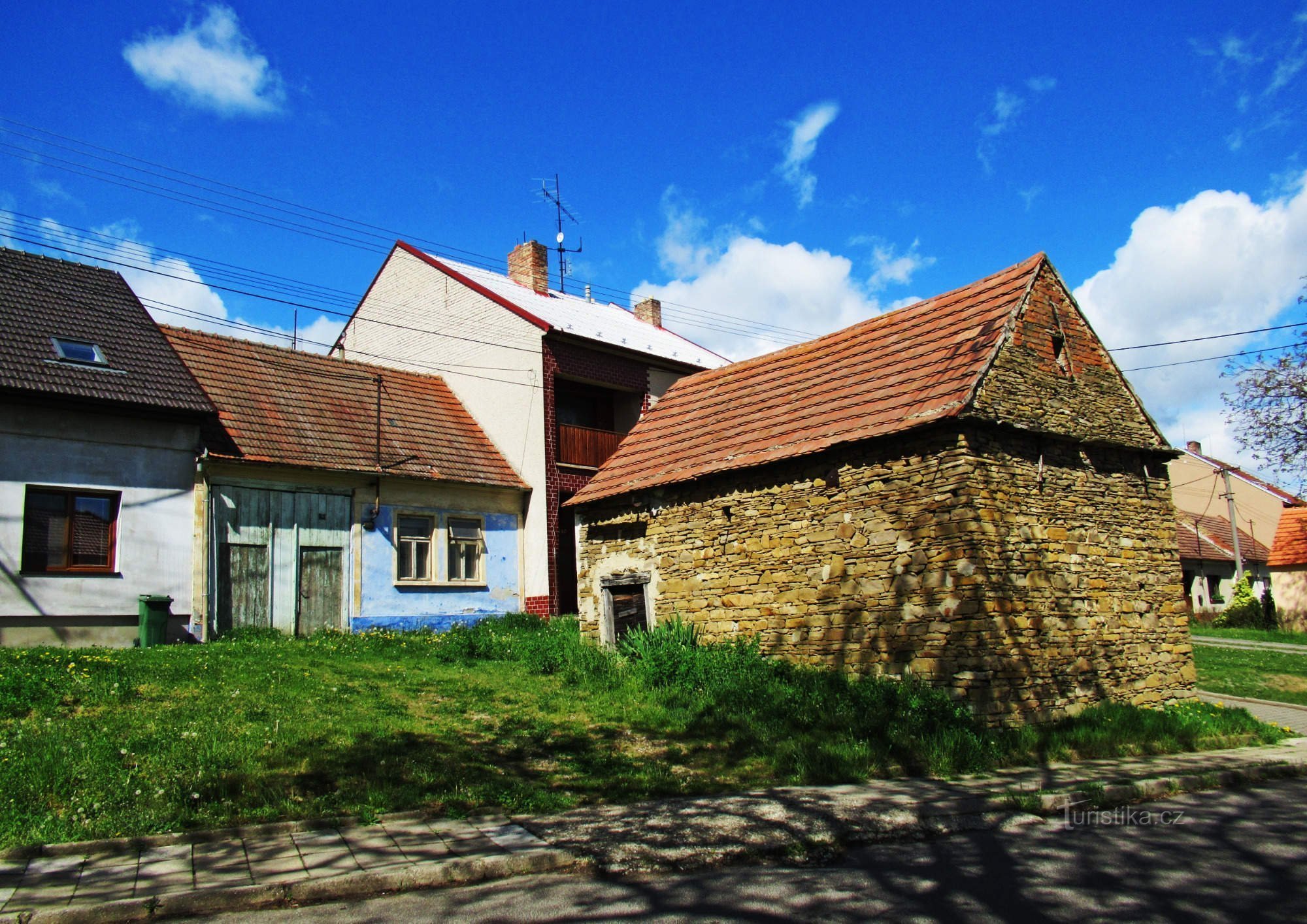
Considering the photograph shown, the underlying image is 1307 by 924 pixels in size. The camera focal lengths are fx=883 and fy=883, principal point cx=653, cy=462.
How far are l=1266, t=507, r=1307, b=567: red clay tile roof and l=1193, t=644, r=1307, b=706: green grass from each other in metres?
15.3

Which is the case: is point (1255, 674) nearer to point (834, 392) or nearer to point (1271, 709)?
point (1271, 709)

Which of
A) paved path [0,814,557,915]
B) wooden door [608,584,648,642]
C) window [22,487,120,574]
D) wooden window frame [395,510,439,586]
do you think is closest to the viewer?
paved path [0,814,557,915]

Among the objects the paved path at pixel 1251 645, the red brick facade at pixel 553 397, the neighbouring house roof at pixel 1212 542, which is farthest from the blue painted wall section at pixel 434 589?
the neighbouring house roof at pixel 1212 542

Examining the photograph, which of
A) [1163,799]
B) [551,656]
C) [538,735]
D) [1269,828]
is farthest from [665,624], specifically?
[1269,828]

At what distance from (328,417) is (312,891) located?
607 inches

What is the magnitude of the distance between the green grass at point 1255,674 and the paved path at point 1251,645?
1.01m

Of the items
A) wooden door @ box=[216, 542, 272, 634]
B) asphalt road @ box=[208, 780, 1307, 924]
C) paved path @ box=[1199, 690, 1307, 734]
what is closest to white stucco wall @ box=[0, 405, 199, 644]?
wooden door @ box=[216, 542, 272, 634]

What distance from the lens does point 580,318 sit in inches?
1005

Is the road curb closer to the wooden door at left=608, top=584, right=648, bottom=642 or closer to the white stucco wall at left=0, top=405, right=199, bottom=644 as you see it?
the wooden door at left=608, top=584, right=648, bottom=642

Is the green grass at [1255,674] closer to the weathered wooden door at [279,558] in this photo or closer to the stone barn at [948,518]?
the stone barn at [948,518]

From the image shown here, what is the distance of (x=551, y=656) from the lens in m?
13.5

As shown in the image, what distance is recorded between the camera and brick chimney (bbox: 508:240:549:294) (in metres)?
26.7

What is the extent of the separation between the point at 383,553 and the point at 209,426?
416 cm

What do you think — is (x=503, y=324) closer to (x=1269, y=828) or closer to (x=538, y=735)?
(x=538, y=735)
